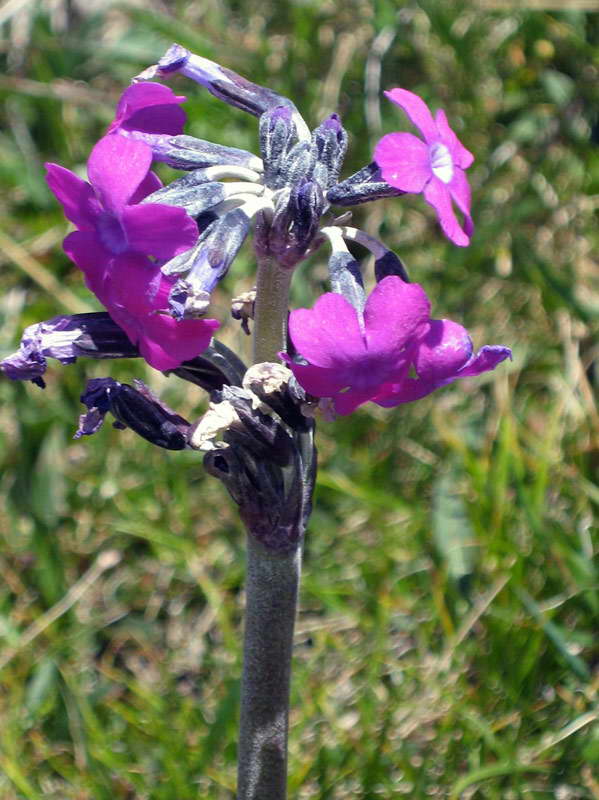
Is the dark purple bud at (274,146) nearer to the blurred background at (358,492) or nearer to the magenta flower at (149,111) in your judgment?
the magenta flower at (149,111)

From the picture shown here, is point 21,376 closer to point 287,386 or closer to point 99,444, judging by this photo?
point 287,386

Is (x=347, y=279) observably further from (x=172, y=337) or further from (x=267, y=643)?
(x=267, y=643)

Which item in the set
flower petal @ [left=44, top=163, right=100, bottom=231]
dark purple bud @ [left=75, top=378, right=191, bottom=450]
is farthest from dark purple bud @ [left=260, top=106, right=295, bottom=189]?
dark purple bud @ [left=75, top=378, right=191, bottom=450]

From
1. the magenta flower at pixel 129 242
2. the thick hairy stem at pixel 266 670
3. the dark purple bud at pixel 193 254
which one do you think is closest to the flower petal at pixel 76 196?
the magenta flower at pixel 129 242

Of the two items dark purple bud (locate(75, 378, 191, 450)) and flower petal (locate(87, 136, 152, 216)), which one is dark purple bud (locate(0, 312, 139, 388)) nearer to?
dark purple bud (locate(75, 378, 191, 450))

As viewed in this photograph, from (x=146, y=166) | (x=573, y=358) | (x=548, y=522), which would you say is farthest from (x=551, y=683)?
(x=146, y=166)

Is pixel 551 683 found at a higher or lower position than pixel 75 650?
higher
